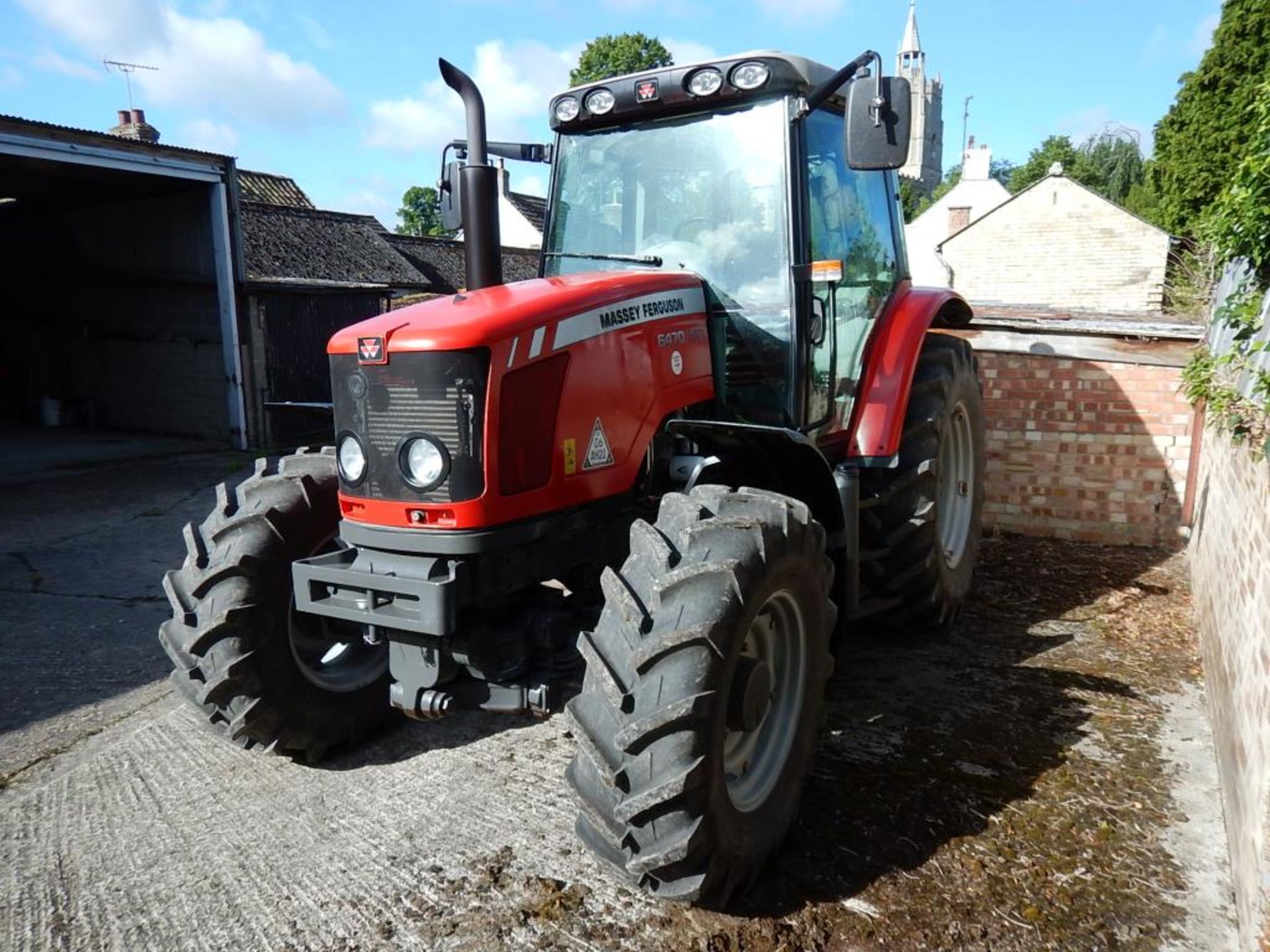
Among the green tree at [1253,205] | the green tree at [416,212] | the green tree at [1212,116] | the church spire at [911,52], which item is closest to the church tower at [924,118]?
the church spire at [911,52]

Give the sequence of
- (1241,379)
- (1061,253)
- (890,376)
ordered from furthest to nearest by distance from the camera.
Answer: (1061,253) < (1241,379) < (890,376)

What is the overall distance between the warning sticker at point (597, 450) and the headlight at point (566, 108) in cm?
153

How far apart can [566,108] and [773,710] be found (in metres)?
2.48

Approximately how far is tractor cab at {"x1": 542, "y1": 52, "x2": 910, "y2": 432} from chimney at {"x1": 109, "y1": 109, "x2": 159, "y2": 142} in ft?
56.1

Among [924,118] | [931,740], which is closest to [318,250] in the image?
[931,740]

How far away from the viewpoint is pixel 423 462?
262 cm

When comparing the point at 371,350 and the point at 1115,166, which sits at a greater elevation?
the point at 1115,166

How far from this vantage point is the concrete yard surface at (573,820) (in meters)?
2.47

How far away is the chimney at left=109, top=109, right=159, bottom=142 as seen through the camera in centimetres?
1745

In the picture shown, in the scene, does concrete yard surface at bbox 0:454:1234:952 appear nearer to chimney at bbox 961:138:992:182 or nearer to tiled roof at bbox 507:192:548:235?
tiled roof at bbox 507:192:548:235

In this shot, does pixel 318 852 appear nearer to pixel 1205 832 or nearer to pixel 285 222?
pixel 1205 832

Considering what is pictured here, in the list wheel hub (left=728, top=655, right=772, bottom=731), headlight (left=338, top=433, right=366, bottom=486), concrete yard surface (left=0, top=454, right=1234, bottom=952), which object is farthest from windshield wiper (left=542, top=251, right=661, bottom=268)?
concrete yard surface (left=0, top=454, right=1234, bottom=952)

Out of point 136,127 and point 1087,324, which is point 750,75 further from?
point 136,127

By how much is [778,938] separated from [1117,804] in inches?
53.0
